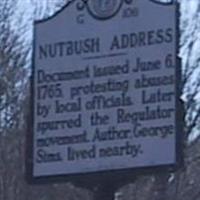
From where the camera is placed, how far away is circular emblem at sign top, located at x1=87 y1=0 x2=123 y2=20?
38.6 feet

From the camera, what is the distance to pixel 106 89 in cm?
1143

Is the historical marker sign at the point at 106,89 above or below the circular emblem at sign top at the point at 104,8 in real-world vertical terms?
below

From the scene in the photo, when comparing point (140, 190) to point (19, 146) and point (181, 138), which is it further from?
point (181, 138)

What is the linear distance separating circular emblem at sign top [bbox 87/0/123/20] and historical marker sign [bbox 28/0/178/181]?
0.01 m

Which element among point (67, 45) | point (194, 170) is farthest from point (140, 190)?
point (67, 45)

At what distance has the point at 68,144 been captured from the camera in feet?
37.8

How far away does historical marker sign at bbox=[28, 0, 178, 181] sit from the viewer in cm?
1120

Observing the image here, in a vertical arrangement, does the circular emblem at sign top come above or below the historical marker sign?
above

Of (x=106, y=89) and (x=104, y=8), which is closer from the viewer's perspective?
(x=106, y=89)

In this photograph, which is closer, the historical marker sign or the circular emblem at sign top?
the historical marker sign

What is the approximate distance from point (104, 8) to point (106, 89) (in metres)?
0.93

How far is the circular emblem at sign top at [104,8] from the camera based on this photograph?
11.8 m

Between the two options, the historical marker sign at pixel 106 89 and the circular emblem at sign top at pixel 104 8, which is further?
the circular emblem at sign top at pixel 104 8

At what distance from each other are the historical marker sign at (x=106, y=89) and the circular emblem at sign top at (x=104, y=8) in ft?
0.03
